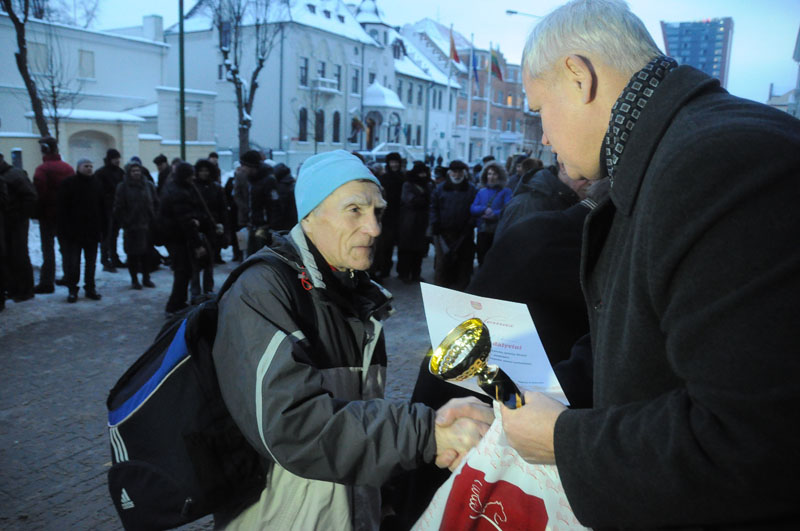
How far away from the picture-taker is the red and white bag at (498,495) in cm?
148

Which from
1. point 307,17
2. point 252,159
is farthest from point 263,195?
point 307,17

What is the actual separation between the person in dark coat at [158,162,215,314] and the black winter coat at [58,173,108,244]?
145cm

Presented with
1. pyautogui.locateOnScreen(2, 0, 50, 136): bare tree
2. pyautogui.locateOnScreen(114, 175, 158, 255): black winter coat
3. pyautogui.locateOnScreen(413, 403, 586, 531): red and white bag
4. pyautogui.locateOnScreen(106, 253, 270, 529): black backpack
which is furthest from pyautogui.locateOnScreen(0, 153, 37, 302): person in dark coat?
pyautogui.locateOnScreen(2, 0, 50, 136): bare tree

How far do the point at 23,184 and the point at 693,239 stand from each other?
965 centimetres

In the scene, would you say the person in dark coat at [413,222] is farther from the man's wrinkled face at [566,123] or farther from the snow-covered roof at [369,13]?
the snow-covered roof at [369,13]

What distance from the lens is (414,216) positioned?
36.3 feet

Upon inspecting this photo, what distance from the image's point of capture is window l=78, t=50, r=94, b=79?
107 feet

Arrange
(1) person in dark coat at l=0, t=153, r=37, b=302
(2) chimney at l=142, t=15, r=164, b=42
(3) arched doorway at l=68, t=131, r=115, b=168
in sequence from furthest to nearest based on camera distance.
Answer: (2) chimney at l=142, t=15, r=164, b=42 < (3) arched doorway at l=68, t=131, r=115, b=168 < (1) person in dark coat at l=0, t=153, r=37, b=302

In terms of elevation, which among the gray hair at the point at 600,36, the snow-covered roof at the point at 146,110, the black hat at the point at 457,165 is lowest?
the black hat at the point at 457,165

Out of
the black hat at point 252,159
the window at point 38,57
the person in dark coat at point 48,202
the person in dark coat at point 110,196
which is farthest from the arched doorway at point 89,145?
the black hat at point 252,159

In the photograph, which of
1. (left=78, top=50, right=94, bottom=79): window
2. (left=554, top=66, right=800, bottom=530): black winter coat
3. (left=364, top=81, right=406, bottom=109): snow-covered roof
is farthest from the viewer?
(left=364, top=81, right=406, bottom=109): snow-covered roof

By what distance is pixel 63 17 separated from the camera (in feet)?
101

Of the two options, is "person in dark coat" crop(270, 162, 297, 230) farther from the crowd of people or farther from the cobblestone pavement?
the cobblestone pavement

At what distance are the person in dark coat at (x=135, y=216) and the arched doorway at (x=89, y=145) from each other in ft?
62.6
